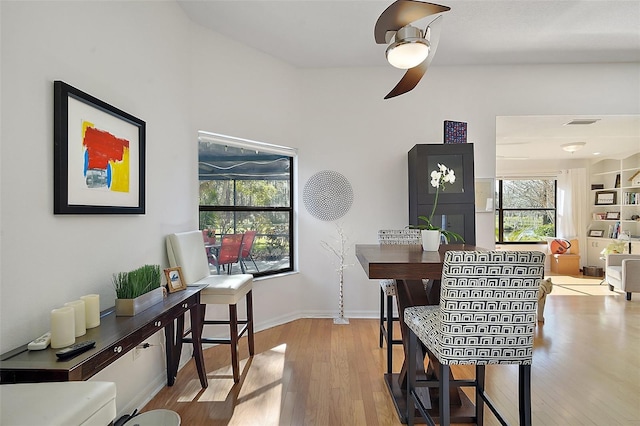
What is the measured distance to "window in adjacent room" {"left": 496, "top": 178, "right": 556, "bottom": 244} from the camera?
838 centimetres

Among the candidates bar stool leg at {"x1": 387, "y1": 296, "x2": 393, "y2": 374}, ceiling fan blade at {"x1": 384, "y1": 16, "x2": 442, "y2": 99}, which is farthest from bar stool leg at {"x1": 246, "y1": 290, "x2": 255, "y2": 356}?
ceiling fan blade at {"x1": 384, "y1": 16, "x2": 442, "y2": 99}

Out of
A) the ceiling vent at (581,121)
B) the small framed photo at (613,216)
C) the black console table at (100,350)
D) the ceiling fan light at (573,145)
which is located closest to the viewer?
the black console table at (100,350)

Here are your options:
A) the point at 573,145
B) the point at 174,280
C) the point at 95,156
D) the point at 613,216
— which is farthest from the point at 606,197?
the point at 95,156

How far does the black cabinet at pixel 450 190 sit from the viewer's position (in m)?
3.71

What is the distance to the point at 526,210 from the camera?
8406 millimetres

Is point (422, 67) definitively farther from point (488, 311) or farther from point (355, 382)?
point (355, 382)

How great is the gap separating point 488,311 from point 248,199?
2.80m

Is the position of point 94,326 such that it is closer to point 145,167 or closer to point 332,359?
point 145,167

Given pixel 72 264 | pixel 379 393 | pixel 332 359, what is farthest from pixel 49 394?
pixel 332 359

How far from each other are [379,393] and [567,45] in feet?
12.7

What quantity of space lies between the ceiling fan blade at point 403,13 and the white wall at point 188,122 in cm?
155

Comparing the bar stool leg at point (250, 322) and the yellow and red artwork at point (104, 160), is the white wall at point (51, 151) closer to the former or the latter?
the yellow and red artwork at point (104, 160)

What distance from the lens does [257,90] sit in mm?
3812

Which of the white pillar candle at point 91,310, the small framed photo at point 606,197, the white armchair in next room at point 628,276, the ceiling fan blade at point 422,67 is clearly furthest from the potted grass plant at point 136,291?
→ the small framed photo at point 606,197
